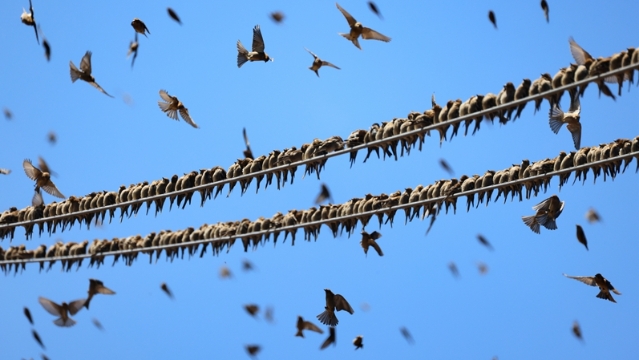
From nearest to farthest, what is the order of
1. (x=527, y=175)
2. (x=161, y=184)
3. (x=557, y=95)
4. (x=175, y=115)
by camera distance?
(x=557, y=95)
(x=527, y=175)
(x=161, y=184)
(x=175, y=115)

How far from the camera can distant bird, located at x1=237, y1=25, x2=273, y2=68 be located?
3075 cm

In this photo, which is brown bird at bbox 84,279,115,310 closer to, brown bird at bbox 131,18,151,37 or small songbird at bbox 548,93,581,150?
brown bird at bbox 131,18,151,37

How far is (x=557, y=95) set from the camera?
21.7 meters

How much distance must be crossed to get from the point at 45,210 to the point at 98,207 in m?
2.26

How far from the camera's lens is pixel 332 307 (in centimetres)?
3003

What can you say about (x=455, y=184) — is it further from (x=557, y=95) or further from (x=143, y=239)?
(x=143, y=239)

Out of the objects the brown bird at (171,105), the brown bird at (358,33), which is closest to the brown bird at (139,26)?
the brown bird at (171,105)

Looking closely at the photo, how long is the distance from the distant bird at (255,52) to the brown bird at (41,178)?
656 centimetres

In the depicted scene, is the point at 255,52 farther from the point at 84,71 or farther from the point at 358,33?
the point at 84,71

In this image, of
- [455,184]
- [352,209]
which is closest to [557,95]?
[455,184]

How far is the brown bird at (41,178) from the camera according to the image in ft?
102

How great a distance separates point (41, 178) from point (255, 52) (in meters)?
7.39

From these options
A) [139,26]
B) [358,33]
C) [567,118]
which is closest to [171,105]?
[139,26]

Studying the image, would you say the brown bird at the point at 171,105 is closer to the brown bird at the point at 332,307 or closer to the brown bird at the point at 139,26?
the brown bird at the point at 139,26
